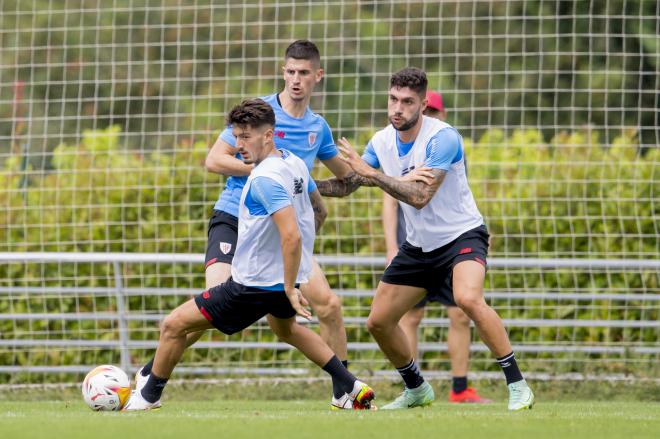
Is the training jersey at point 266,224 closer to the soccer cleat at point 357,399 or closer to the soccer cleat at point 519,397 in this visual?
the soccer cleat at point 357,399

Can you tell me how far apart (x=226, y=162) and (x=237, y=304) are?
111cm

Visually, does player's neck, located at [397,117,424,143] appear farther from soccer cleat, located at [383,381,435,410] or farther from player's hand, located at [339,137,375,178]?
soccer cleat, located at [383,381,435,410]

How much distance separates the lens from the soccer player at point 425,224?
8.12 m

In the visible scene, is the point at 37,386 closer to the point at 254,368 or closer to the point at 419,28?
the point at 254,368

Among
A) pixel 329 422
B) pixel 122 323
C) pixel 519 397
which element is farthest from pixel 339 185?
pixel 122 323

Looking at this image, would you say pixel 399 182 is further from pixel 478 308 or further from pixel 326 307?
pixel 326 307

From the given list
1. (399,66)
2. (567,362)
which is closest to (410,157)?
(567,362)

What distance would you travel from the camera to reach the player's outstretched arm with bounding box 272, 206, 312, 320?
7.35 m

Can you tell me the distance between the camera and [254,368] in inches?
477

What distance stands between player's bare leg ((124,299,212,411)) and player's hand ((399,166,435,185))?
1575 mm

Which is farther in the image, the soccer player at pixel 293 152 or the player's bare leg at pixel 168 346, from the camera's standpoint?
the soccer player at pixel 293 152

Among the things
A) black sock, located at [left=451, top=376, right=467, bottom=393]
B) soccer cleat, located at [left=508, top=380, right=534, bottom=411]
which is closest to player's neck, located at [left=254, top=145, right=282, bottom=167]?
soccer cleat, located at [left=508, top=380, right=534, bottom=411]

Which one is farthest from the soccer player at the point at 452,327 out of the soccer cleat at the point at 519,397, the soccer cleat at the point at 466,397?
the soccer cleat at the point at 519,397

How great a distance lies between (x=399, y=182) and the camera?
8133 mm
